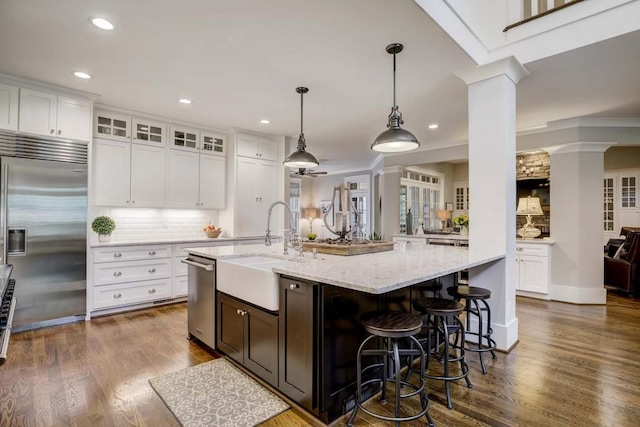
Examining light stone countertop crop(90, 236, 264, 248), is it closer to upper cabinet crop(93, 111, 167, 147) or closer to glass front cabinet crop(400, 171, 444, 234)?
upper cabinet crop(93, 111, 167, 147)

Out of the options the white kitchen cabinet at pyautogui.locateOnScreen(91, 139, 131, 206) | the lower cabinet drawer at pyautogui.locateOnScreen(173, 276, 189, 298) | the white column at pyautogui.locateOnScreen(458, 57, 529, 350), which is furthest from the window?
the white kitchen cabinet at pyautogui.locateOnScreen(91, 139, 131, 206)

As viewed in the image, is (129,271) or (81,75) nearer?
(81,75)

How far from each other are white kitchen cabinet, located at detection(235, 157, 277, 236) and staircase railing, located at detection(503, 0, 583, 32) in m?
3.85

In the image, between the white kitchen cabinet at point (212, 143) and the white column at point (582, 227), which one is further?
the white kitchen cabinet at point (212, 143)

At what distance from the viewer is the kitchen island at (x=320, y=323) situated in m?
1.85

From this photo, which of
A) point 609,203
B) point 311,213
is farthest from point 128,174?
point 609,203

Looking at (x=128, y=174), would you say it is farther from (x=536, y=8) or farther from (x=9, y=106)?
(x=536, y=8)

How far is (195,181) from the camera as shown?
16.3 ft

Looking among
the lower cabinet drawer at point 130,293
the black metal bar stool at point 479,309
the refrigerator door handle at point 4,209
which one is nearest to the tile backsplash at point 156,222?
the lower cabinet drawer at point 130,293

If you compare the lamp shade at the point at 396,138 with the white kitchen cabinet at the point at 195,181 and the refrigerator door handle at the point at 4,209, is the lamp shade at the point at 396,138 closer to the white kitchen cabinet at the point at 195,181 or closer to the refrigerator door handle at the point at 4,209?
the white kitchen cabinet at the point at 195,181

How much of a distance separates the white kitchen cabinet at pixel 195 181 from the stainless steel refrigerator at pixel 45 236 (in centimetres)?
116

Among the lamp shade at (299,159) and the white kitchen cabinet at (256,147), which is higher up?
the white kitchen cabinet at (256,147)

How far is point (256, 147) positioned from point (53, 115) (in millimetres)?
2670

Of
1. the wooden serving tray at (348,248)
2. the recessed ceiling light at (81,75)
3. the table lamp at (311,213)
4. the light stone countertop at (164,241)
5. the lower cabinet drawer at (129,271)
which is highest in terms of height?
the recessed ceiling light at (81,75)
